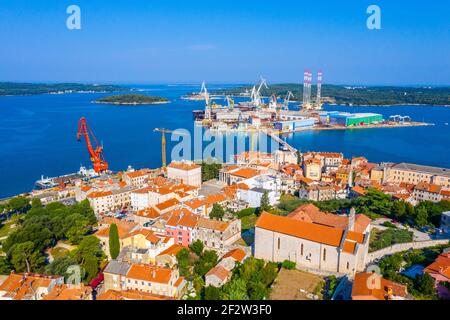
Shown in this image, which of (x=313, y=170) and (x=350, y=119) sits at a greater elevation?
(x=350, y=119)

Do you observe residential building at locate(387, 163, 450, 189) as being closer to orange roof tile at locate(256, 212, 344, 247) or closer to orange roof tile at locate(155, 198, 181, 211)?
orange roof tile at locate(256, 212, 344, 247)

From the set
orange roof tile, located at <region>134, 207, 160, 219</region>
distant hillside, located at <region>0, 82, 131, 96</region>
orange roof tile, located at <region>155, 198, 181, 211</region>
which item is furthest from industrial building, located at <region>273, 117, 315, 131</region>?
distant hillside, located at <region>0, 82, 131, 96</region>

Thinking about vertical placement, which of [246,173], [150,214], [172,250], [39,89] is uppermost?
[39,89]

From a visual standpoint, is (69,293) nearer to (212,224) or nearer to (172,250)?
(172,250)

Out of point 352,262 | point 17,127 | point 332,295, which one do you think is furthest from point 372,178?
point 17,127

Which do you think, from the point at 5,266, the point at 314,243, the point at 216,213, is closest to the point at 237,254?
the point at 314,243

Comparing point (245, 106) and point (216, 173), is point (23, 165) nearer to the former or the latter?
point (216, 173)
